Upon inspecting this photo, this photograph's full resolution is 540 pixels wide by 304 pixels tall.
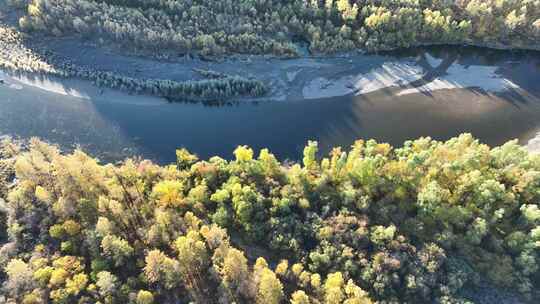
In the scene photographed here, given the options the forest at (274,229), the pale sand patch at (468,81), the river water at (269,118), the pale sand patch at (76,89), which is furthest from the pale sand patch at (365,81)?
the pale sand patch at (76,89)

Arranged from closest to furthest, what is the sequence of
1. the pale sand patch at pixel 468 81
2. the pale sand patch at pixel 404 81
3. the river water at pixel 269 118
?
the river water at pixel 269 118 → the pale sand patch at pixel 404 81 → the pale sand patch at pixel 468 81

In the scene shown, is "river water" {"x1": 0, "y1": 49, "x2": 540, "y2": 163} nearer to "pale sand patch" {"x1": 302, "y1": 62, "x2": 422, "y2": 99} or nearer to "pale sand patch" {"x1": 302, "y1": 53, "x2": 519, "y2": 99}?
"pale sand patch" {"x1": 302, "y1": 53, "x2": 519, "y2": 99}

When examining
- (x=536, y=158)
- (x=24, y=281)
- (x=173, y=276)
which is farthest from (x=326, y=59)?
(x=24, y=281)

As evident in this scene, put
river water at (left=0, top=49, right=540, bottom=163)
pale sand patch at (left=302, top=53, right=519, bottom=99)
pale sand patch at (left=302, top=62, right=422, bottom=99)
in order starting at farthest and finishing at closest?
1. pale sand patch at (left=302, top=53, right=519, bottom=99)
2. pale sand patch at (left=302, top=62, right=422, bottom=99)
3. river water at (left=0, top=49, right=540, bottom=163)

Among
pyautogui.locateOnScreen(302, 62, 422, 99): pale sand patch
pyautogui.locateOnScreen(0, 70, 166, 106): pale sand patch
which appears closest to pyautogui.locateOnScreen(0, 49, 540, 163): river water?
pyautogui.locateOnScreen(0, 70, 166, 106): pale sand patch

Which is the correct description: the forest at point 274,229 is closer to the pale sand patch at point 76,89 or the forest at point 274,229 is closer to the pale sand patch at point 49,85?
the pale sand patch at point 76,89

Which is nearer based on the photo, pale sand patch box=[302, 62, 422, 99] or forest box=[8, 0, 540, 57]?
pale sand patch box=[302, 62, 422, 99]

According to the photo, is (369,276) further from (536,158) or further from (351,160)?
(536,158)
